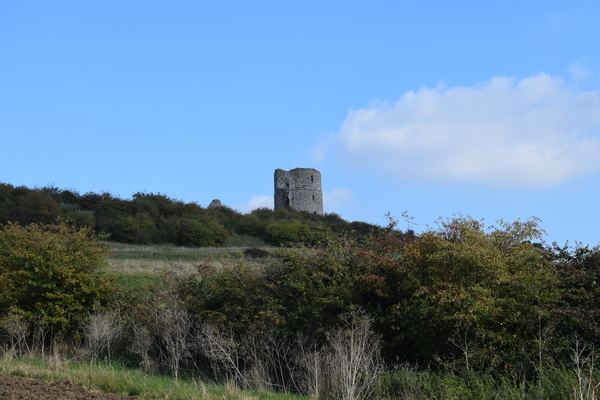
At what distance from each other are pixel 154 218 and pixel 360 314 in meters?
44.5

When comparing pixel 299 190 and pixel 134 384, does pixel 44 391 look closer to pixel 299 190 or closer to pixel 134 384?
pixel 134 384

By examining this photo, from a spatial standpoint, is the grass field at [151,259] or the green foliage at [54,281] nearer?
the green foliage at [54,281]

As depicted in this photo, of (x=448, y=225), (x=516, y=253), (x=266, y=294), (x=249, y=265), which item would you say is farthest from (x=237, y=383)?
(x=516, y=253)

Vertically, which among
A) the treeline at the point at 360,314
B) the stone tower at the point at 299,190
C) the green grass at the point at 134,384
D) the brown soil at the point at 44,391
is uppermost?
the stone tower at the point at 299,190

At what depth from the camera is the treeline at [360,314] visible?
12.2 meters

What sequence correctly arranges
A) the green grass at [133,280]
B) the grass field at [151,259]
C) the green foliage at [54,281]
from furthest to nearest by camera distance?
the grass field at [151,259] → the green grass at [133,280] → the green foliage at [54,281]

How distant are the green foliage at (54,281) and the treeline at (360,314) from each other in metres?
0.06

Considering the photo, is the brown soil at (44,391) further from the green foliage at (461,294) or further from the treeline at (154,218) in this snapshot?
the treeline at (154,218)

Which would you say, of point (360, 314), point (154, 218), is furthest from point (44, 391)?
point (154, 218)

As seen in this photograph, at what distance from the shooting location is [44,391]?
10734mm

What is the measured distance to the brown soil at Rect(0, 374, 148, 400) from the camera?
10211mm

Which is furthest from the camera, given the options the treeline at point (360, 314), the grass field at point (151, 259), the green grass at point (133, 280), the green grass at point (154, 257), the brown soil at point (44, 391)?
the green grass at point (154, 257)

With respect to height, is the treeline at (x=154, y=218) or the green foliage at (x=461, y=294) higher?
the treeline at (x=154, y=218)

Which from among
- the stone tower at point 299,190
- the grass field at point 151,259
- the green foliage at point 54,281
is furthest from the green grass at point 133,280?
the stone tower at point 299,190
